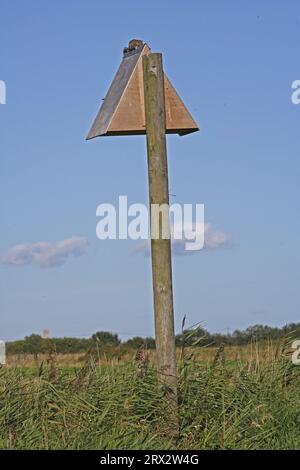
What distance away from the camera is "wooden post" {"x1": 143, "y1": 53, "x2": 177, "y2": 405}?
10570mm

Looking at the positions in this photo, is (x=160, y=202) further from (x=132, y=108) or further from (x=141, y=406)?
(x=141, y=406)

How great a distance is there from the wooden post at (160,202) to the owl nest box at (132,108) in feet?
0.33

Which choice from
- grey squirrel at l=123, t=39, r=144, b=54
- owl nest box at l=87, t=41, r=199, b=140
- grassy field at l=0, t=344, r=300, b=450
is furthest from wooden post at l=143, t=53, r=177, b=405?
grey squirrel at l=123, t=39, r=144, b=54

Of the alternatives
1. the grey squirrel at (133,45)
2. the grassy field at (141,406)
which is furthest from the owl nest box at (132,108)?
the grassy field at (141,406)

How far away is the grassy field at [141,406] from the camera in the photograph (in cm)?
1009

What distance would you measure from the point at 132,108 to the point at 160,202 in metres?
0.97

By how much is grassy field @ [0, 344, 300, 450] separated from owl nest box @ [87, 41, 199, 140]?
7.52 feet

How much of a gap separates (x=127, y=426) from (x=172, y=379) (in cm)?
66

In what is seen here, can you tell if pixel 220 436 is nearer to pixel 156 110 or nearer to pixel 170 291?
pixel 170 291

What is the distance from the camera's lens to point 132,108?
1084 centimetres

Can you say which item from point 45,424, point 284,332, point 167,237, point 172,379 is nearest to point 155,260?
point 167,237

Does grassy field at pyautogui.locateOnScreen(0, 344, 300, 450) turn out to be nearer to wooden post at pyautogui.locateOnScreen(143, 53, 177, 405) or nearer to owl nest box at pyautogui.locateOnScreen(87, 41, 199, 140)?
wooden post at pyautogui.locateOnScreen(143, 53, 177, 405)

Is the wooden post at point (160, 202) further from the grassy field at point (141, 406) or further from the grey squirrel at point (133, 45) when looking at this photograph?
the grey squirrel at point (133, 45)

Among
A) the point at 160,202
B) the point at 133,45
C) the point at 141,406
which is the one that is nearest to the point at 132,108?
the point at 133,45
